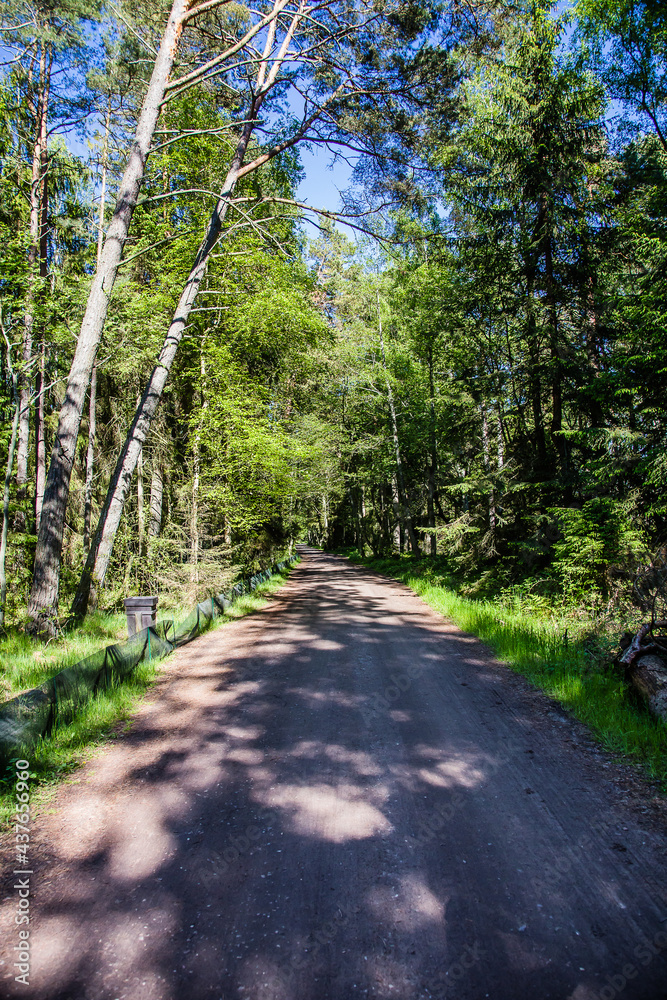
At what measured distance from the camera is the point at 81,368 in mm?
7145

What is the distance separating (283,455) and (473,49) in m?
8.33

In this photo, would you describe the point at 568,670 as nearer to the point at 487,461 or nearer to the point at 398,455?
the point at 487,461

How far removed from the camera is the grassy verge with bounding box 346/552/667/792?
4.08m

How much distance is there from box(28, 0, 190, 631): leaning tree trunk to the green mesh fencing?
161cm

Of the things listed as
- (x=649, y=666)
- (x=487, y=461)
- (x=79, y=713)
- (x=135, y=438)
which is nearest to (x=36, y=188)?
(x=135, y=438)

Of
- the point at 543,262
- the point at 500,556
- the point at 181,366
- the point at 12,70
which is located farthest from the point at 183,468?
the point at 543,262

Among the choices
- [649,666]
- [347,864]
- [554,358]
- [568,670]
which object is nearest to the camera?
[347,864]

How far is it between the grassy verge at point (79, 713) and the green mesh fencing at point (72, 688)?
95mm

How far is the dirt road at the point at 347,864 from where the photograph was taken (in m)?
2.18

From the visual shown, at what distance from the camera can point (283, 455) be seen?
37.0ft

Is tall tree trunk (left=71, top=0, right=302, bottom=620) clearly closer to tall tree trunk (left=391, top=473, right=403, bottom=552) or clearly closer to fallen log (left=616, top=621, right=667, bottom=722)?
fallen log (left=616, top=621, right=667, bottom=722)

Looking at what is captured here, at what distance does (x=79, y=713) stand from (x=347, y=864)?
3.21 metres

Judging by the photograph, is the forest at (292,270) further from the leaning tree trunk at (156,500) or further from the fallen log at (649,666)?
the fallen log at (649,666)

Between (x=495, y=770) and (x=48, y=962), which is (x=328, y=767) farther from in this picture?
(x=48, y=962)
